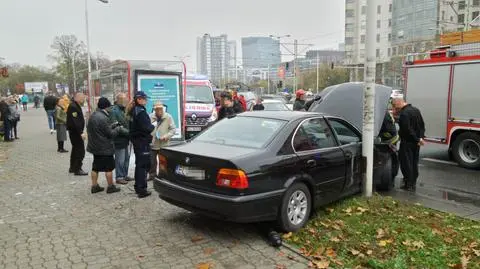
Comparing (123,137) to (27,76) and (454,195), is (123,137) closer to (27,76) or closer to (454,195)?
(454,195)

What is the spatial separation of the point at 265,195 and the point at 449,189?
468 centimetres

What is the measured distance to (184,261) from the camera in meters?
4.38

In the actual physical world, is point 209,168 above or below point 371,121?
below

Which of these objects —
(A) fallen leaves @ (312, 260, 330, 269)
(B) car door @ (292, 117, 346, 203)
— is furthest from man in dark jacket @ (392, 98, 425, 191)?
(A) fallen leaves @ (312, 260, 330, 269)

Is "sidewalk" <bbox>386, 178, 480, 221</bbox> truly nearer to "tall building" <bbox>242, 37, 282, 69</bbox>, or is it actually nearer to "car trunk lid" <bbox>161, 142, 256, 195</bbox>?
"car trunk lid" <bbox>161, 142, 256, 195</bbox>

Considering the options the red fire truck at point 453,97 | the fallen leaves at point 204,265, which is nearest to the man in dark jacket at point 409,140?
the red fire truck at point 453,97

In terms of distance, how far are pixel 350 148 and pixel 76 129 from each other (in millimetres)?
5507

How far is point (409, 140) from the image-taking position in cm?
757

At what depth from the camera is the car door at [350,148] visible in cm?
618

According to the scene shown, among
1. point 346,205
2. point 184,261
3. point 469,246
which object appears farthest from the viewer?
point 346,205

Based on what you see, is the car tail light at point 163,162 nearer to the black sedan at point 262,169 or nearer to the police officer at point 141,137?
the black sedan at point 262,169

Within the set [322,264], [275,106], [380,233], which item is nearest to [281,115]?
[380,233]

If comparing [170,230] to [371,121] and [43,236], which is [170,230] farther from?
[371,121]

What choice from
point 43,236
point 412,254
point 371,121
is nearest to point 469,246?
point 412,254
